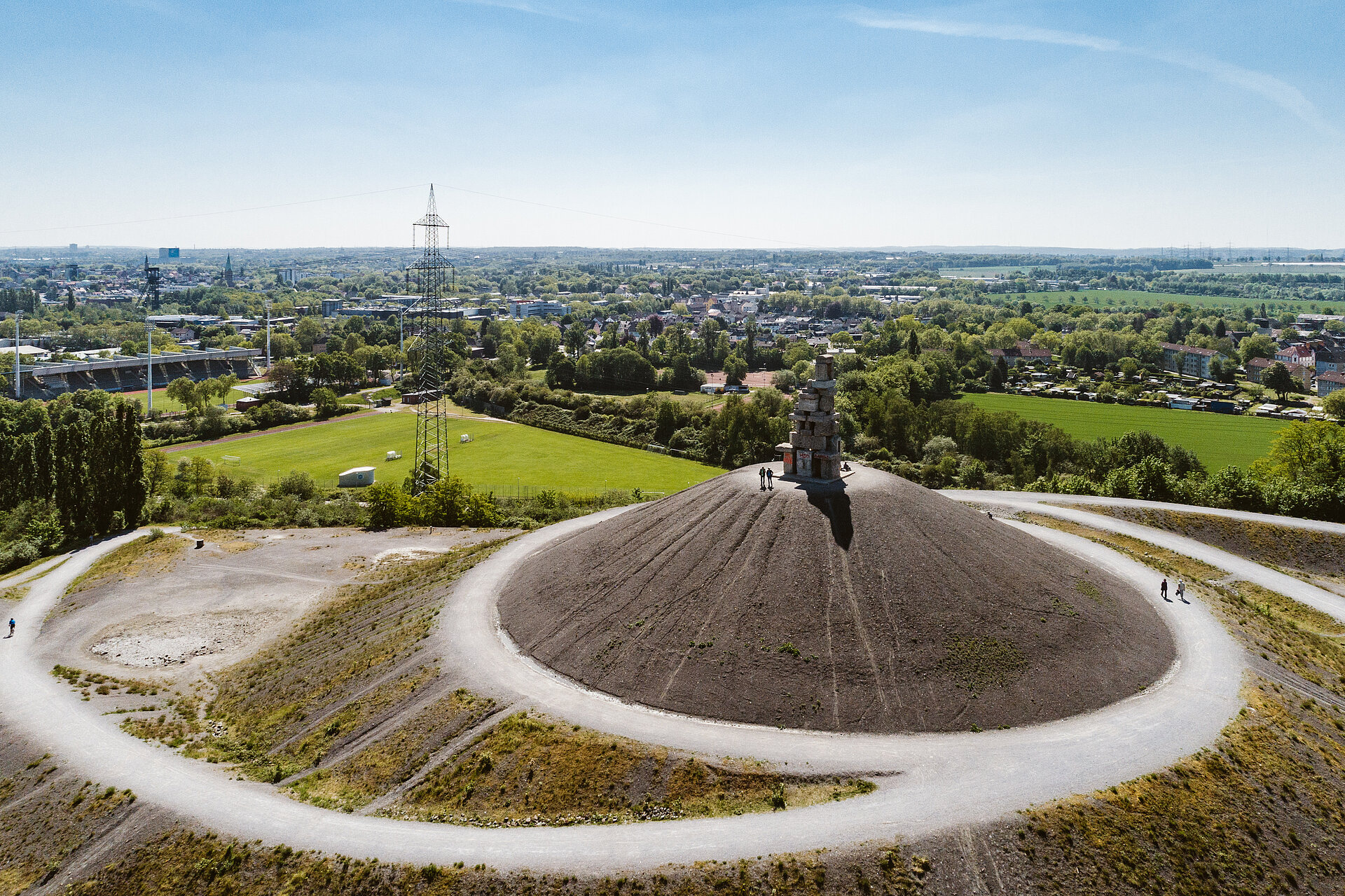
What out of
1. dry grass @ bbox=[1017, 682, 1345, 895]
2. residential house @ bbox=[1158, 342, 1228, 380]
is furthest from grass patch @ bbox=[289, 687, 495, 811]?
residential house @ bbox=[1158, 342, 1228, 380]

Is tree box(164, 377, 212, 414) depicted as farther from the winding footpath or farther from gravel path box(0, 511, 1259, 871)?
gravel path box(0, 511, 1259, 871)

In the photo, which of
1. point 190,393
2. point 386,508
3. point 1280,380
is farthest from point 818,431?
point 1280,380

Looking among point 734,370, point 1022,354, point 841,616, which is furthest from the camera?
point 1022,354

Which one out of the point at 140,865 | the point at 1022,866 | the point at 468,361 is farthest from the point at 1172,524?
the point at 468,361

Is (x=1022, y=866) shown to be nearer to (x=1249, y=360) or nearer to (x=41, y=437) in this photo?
(x=41, y=437)

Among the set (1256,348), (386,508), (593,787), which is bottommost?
(593,787)

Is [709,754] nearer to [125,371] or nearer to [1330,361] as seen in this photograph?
[125,371]

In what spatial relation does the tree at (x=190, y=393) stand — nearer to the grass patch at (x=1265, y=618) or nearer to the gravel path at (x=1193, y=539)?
the gravel path at (x=1193, y=539)
